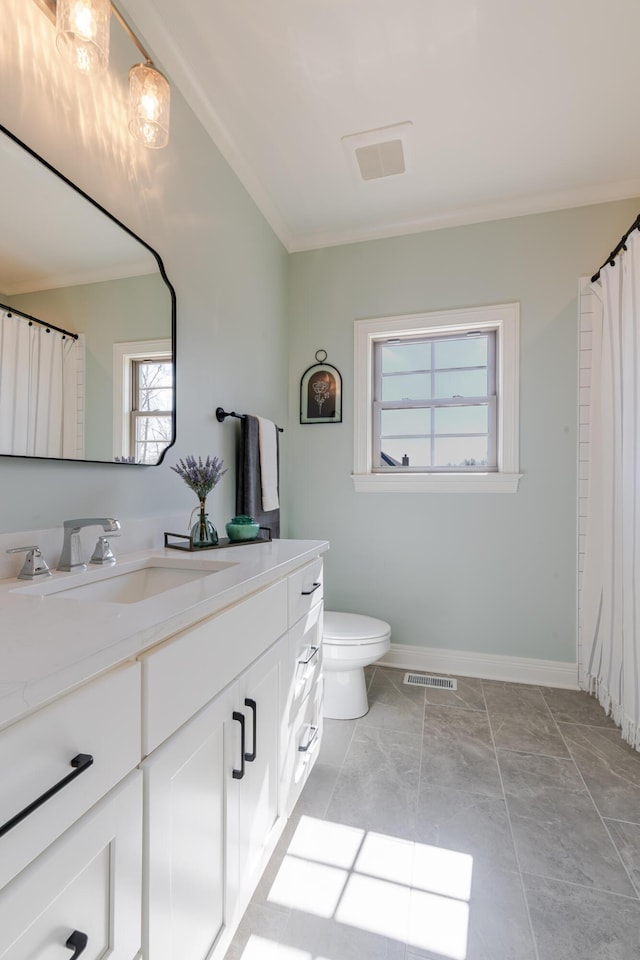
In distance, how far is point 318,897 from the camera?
1.14 meters

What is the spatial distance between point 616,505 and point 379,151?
1.95 meters

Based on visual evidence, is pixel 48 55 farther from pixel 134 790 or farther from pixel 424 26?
pixel 134 790

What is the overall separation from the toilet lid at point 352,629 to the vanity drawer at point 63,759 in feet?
4.64

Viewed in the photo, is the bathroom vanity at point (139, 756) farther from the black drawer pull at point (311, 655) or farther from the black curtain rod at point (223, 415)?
the black curtain rod at point (223, 415)

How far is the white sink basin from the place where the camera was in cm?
97

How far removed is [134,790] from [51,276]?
108cm

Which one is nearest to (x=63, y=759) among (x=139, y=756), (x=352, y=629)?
(x=139, y=756)

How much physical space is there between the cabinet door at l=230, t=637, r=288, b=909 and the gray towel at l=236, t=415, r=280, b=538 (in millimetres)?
856

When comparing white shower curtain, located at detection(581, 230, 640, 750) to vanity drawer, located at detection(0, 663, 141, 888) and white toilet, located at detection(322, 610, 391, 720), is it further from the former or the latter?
vanity drawer, located at detection(0, 663, 141, 888)

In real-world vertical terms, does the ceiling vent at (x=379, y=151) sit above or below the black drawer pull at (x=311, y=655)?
above

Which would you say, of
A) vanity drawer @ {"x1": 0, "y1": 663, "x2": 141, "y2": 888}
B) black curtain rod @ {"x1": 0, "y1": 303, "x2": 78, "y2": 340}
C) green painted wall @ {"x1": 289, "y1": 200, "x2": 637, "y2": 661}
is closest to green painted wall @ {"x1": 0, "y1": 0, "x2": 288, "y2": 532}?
black curtain rod @ {"x1": 0, "y1": 303, "x2": 78, "y2": 340}

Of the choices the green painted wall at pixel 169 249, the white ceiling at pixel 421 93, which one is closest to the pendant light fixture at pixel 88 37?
the green painted wall at pixel 169 249

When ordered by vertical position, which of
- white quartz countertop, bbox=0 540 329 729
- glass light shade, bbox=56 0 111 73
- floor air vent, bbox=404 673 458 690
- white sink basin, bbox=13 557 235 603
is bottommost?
floor air vent, bbox=404 673 458 690

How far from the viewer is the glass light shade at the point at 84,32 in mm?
918
